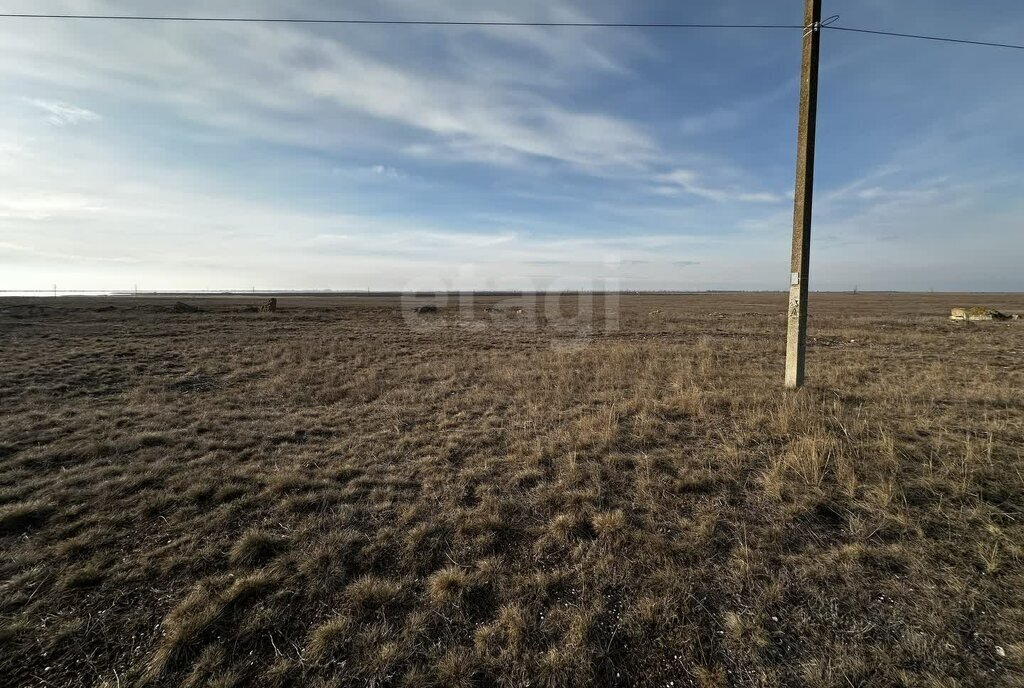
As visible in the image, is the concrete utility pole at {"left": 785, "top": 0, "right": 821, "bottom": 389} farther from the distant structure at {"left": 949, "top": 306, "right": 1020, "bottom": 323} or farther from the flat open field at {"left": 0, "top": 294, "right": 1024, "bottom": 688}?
the distant structure at {"left": 949, "top": 306, "right": 1020, "bottom": 323}

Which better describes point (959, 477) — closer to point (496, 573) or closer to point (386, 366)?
point (496, 573)

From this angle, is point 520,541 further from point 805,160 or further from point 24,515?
point 805,160

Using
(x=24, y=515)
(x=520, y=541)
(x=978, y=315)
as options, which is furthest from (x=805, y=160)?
(x=978, y=315)

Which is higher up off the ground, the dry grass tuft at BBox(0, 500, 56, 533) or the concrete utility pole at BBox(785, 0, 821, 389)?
the concrete utility pole at BBox(785, 0, 821, 389)

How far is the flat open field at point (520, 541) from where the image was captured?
2.46 metres

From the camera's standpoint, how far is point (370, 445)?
20.2ft

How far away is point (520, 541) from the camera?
3648 mm

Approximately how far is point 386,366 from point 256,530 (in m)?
9.50

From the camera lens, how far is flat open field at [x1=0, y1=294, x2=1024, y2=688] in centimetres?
246

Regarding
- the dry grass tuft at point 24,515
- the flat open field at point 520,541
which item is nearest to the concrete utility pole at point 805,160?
the flat open field at point 520,541

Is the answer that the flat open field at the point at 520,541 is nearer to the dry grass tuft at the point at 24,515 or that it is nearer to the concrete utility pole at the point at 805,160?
the dry grass tuft at the point at 24,515

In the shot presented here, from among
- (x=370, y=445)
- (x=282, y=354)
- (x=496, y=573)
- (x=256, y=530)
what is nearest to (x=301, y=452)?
(x=370, y=445)

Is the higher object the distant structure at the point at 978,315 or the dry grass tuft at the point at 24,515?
the distant structure at the point at 978,315

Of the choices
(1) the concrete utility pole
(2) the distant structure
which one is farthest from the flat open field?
(2) the distant structure
